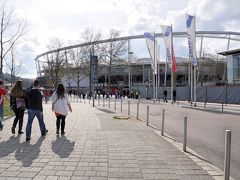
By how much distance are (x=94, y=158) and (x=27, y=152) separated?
5.38ft

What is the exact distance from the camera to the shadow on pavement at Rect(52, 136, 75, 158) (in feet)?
26.7

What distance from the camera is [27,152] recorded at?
324 inches

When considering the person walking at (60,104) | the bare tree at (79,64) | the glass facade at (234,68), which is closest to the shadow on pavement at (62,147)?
the person walking at (60,104)

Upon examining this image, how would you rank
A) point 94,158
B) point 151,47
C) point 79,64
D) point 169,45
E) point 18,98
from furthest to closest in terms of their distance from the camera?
point 79,64 < point 151,47 < point 169,45 < point 18,98 < point 94,158

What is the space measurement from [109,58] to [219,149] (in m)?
60.0

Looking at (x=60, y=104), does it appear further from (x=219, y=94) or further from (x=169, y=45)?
(x=169, y=45)

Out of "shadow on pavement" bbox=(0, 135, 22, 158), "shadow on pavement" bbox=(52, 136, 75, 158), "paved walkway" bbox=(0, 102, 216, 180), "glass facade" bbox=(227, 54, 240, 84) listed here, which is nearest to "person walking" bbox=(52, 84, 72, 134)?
"paved walkway" bbox=(0, 102, 216, 180)

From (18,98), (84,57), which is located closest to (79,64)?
(84,57)

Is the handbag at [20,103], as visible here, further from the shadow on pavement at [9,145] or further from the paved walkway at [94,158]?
the shadow on pavement at [9,145]

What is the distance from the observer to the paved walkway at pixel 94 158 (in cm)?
627

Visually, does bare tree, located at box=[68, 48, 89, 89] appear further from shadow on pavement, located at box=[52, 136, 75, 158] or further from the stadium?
shadow on pavement, located at box=[52, 136, 75, 158]

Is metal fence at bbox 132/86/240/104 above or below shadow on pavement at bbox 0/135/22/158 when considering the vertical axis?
above

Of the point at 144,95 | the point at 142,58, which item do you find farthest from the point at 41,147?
the point at 142,58

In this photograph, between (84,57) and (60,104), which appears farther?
(84,57)
